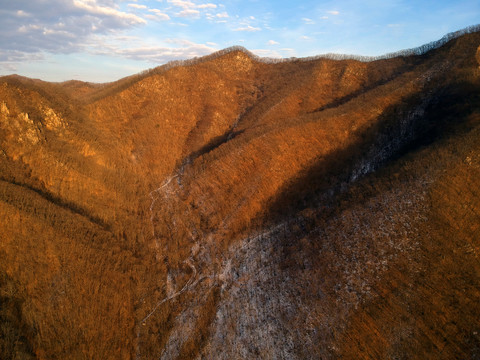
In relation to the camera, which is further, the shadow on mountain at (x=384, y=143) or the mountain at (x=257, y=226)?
the shadow on mountain at (x=384, y=143)

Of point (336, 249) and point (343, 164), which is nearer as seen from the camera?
point (336, 249)

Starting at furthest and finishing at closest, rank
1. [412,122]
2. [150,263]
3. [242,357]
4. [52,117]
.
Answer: [52,117] < [412,122] < [150,263] < [242,357]

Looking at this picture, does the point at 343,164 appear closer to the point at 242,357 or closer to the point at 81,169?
the point at 242,357

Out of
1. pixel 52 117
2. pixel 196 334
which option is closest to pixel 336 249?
pixel 196 334

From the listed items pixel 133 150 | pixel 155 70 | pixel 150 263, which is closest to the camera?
pixel 150 263

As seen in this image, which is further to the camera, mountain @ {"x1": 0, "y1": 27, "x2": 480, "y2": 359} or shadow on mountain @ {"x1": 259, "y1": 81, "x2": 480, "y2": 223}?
shadow on mountain @ {"x1": 259, "y1": 81, "x2": 480, "y2": 223}

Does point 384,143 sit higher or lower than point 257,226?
higher

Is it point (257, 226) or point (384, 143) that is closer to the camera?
point (257, 226)

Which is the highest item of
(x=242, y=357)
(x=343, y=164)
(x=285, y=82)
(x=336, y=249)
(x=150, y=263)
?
(x=285, y=82)
